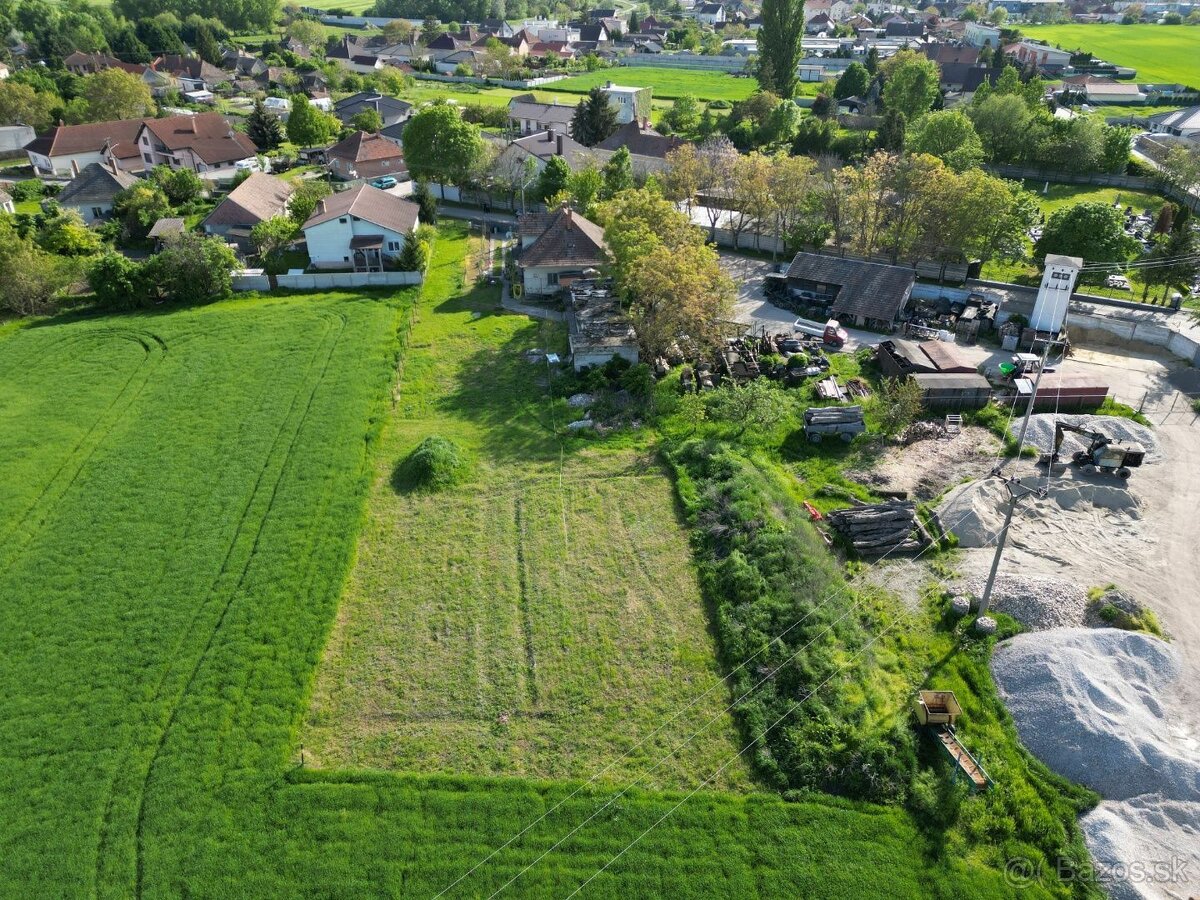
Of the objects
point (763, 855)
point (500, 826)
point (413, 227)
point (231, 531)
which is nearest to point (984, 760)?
point (763, 855)

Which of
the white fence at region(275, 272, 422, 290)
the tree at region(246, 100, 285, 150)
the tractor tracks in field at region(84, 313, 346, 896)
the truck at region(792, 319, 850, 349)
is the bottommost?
the tractor tracks in field at region(84, 313, 346, 896)

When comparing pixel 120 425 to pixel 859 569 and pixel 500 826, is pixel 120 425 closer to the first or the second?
pixel 500 826

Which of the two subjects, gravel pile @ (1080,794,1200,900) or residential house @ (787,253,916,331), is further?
residential house @ (787,253,916,331)

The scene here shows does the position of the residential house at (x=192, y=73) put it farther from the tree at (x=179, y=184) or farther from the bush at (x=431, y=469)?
the bush at (x=431, y=469)

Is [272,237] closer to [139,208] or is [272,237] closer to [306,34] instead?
[139,208]

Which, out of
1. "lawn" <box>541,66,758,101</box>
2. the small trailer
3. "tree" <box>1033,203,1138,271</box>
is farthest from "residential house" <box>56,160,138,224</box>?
"lawn" <box>541,66,758,101</box>

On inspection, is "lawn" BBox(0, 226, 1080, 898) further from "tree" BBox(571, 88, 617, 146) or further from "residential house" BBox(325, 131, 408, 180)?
"tree" BBox(571, 88, 617, 146)
